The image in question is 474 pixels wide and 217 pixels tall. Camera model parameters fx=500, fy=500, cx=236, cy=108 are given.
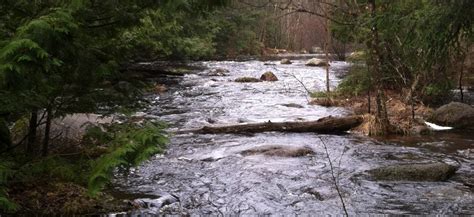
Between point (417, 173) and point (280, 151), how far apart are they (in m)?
3.00

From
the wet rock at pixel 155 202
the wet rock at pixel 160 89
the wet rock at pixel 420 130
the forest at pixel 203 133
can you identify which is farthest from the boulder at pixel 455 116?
the wet rock at pixel 160 89

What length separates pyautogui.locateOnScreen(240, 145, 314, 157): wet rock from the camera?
1055 cm

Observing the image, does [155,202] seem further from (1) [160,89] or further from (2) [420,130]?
(1) [160,89]

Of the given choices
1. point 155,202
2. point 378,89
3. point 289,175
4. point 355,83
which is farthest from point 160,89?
point 155,202

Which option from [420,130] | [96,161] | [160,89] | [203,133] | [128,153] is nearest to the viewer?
[128,153]

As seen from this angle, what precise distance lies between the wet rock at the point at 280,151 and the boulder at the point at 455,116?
5.50 m

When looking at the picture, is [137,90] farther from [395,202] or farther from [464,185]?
[464,185]

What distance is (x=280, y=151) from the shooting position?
35.1 ft

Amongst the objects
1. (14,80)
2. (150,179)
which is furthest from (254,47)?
(14,80)

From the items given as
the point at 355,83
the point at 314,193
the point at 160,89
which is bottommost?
the point at 314,193

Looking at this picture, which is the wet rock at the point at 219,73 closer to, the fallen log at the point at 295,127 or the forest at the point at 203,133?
the forest at the point at 203,133

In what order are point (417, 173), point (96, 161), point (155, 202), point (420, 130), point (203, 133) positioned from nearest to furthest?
1. point (96, 161)
2. point (155, 202)
3. point (417, 173)
4. point (203, 133)
5. point (420, 130)

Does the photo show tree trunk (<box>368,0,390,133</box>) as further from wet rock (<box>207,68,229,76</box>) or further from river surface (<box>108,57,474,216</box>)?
wet rock (<box>207,68,229,76</box>)

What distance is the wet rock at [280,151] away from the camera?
34.6 ft
